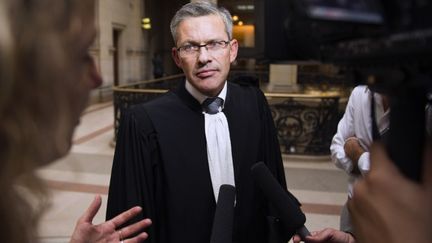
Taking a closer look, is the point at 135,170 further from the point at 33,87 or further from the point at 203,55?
the point at 33,87

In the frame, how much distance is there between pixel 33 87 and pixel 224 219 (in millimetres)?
622

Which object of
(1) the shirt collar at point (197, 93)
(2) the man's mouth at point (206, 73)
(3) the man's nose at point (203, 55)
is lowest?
(1) the shirt collar at point (197, 93)

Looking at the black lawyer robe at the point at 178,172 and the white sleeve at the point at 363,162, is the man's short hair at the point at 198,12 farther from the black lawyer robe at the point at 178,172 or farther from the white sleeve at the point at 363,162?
the white sleeve at the point at 363,162

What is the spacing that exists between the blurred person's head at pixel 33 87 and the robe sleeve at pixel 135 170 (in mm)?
967

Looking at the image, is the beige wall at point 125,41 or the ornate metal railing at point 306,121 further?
the beige wall at point 125,41

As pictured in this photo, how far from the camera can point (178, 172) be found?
5.73ft

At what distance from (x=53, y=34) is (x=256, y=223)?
138 centimetres

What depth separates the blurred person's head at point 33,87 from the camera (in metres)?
→ 0.57

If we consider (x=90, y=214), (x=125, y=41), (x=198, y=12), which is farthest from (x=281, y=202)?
(x=125, y=41)

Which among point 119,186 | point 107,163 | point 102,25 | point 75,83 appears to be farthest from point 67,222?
point 102,25

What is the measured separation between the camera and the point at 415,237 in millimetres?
547

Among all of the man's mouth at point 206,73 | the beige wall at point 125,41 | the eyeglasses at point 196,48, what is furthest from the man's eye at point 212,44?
the beige wall at point 125,41

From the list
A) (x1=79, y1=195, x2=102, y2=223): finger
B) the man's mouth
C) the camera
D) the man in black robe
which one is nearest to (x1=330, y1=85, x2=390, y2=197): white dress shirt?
the man in black robe

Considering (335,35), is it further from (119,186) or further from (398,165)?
(119,186)
